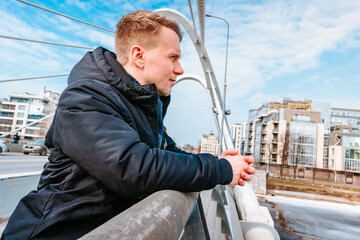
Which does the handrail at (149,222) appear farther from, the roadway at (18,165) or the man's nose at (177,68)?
the roadway at (18,165)

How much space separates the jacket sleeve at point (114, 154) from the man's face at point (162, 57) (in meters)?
0.48

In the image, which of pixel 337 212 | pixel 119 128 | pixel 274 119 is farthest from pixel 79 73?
pixel 274 119

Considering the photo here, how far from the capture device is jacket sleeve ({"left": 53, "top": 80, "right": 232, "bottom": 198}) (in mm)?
915

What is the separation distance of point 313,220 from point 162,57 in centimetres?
1696

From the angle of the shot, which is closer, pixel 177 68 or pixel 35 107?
pixel 177 68

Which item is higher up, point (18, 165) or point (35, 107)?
point (35, 107)

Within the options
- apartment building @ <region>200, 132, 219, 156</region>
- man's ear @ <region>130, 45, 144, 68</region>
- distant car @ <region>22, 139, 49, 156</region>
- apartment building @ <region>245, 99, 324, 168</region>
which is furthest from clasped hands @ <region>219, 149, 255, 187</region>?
apartment building @ <region>200, 132, 219, 156</region>

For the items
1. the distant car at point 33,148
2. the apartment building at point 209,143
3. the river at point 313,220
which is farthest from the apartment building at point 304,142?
the apartment building at point 209,143

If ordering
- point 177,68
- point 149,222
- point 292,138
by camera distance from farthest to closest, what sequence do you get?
point 292,138 → point 177,68 → point 149,222

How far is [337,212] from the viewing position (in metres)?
18.3

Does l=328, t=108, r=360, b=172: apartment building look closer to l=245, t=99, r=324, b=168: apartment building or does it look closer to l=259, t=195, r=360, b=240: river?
l=245, t=99, r=324, b=168: apartment building

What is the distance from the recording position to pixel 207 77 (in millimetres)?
12289

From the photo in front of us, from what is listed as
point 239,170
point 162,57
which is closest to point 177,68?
point 162,57

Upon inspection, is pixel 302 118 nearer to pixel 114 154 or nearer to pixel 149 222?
pixel 114 154
